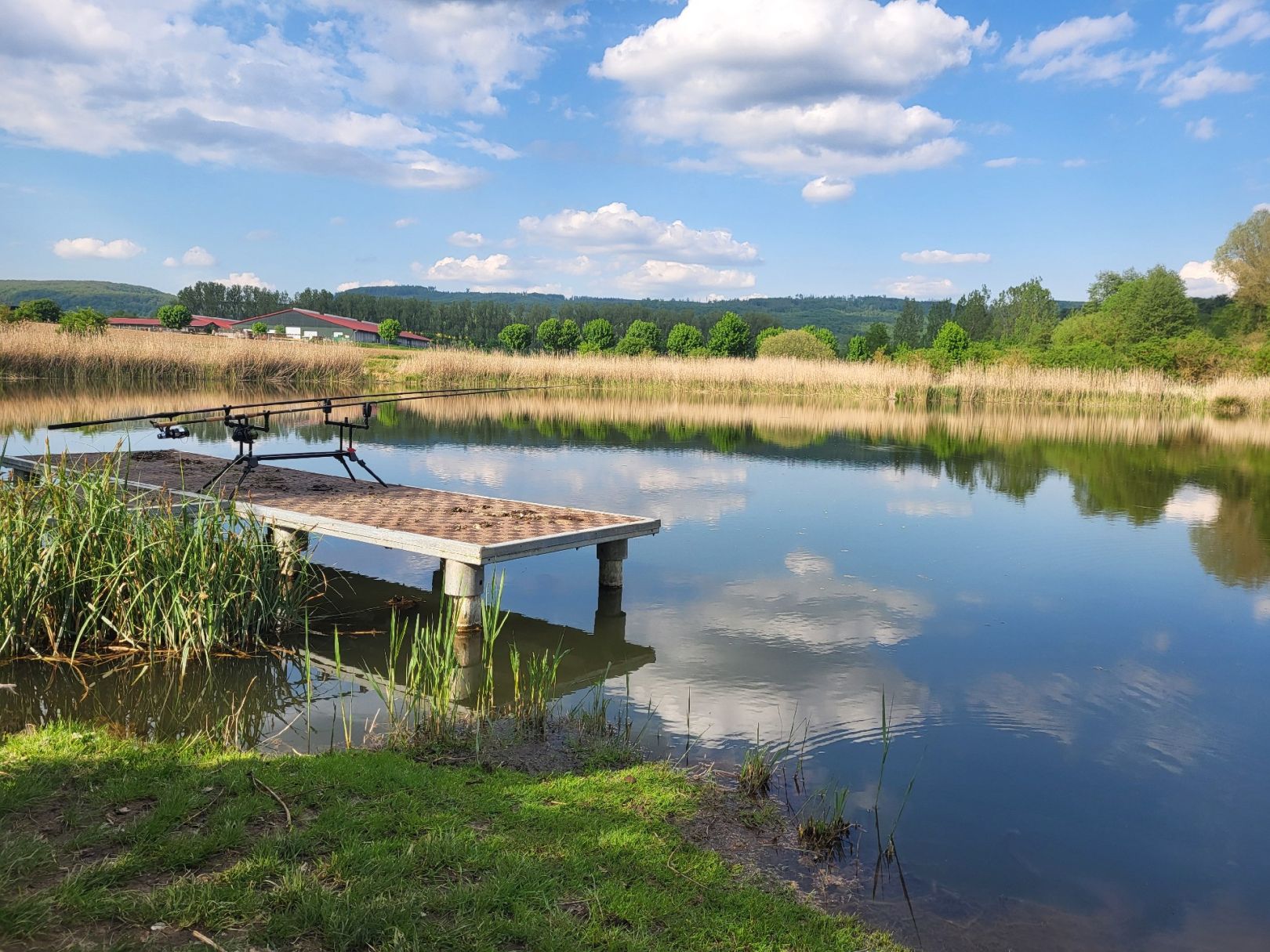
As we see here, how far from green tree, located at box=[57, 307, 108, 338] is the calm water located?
19313 mm

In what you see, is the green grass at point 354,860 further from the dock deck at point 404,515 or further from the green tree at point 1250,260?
the green tree at point 1250,260

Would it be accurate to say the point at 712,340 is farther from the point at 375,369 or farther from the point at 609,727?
the point at 609,727

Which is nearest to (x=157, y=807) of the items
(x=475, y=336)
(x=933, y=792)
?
(x=933, y=792)

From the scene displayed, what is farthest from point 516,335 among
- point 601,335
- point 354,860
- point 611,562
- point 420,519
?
point 354,860

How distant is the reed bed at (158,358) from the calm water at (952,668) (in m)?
16.6

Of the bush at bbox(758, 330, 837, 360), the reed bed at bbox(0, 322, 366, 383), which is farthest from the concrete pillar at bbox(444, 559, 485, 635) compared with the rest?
the bush at bbox(758, 330, 837, 360)

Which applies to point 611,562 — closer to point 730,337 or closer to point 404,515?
point 404,515

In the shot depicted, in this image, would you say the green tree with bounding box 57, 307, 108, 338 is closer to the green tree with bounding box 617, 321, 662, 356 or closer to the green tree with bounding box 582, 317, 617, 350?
the green tree with bounding box 582, 317, 617, 350

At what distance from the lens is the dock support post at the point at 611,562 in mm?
7930

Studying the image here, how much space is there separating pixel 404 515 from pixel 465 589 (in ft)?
5.33

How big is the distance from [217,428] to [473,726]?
56.4ft

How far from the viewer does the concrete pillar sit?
664cm

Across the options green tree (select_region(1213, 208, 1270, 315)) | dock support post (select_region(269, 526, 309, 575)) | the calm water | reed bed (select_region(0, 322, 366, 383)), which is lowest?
the calm water

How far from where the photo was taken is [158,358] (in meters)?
30.1
